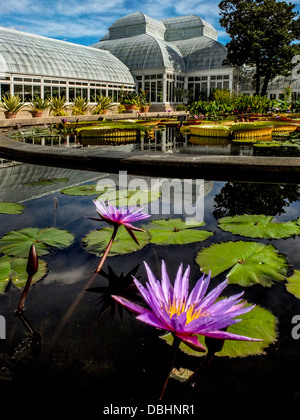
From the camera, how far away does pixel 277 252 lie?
1.96 meters

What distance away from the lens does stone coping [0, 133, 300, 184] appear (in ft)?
13.8

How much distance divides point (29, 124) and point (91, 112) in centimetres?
748

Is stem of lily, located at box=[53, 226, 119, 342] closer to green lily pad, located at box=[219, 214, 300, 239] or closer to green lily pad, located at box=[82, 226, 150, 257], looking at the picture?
green lily pad, located at box=[82, 226, 150, 257]

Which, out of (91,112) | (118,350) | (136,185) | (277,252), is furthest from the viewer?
(91,112)

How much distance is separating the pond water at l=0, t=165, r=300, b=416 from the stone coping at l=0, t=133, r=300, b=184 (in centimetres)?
227

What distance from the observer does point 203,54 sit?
36.9 meters

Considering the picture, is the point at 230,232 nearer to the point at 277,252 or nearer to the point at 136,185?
the point at 277,252

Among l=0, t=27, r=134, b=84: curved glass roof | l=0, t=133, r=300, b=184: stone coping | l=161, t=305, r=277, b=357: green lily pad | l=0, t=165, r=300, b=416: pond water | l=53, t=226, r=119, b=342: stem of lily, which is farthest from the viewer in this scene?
l=0, t=27, r=134, b=84: curved glass roof

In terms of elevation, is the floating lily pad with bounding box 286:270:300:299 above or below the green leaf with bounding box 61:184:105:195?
below

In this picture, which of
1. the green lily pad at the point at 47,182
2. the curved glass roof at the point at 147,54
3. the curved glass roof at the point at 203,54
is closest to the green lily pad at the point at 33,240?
the green lily pad at the point at 47,182

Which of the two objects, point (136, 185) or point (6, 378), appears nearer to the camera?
point (6, 378)

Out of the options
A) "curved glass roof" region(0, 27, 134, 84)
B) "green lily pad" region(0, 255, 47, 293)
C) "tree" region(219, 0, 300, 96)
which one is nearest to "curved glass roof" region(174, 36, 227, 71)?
"tree" region(219, 0, 300, 96)

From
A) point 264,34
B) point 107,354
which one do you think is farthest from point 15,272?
point 264,34
